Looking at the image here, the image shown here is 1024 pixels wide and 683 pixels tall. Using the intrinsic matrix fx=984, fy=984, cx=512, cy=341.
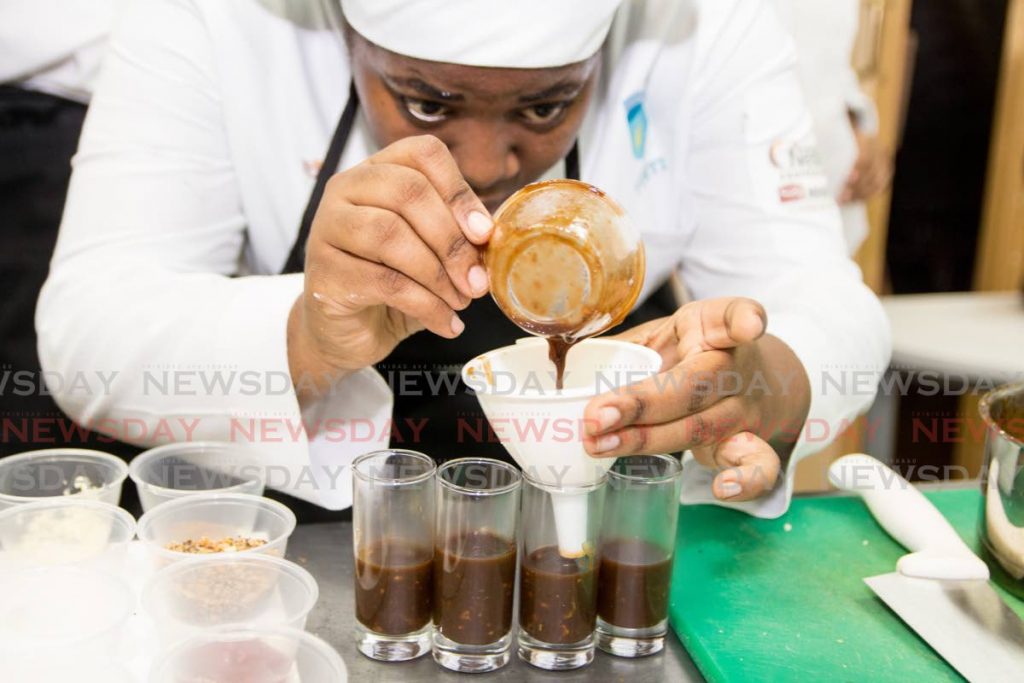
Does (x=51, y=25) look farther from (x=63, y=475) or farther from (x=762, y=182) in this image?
(x=762, y=182)

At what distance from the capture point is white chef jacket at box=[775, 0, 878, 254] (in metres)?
2.38

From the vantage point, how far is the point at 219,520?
1156mm

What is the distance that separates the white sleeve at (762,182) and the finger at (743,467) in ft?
1.42

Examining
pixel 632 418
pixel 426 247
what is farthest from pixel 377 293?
pixel 632 418

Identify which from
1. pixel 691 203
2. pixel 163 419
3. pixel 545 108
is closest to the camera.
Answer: pixel 545 108

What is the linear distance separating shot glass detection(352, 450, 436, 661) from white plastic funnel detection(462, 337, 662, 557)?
13 cm

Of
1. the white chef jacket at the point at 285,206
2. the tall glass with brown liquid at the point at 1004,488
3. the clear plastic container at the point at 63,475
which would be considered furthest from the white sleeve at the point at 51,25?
the tall glass with brown liquid at the point at 1004,488

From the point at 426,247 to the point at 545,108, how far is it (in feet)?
1.27

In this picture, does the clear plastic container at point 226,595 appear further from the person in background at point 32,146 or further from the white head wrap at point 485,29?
the person in background at point 32,146

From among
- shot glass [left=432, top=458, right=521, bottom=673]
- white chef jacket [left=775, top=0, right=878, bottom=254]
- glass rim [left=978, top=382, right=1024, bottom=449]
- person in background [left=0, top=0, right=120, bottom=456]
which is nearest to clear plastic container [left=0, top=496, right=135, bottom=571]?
shot glass [left=432, top=458, right=521, bottom=673]

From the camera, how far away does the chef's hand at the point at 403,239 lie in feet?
3.41

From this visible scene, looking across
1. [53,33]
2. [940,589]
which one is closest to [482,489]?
[940,589]

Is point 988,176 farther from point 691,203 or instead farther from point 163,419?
point 163,419

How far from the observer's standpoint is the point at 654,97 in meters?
1.71
